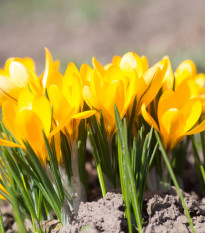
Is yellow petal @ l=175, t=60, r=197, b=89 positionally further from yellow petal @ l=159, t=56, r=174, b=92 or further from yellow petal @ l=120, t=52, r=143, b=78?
yellow petal @ l=120, t=52, r=143, b=78

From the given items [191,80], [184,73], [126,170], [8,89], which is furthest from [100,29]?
[126,170]

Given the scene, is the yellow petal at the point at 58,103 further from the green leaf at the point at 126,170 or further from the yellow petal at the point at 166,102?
the yellow petal at the point at 166,102

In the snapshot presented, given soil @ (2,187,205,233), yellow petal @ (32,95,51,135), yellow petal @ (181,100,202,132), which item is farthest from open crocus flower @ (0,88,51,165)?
yellow petal @ (181,100,202,132)

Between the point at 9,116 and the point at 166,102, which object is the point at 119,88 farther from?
the point at 9,116

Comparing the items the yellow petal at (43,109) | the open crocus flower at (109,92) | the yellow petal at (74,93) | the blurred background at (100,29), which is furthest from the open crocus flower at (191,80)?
the blurred background at (100,29)

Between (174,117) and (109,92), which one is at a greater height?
(109,92)

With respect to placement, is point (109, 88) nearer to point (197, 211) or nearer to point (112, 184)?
point (112, 184)

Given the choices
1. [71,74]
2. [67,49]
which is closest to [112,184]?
[71,74]
